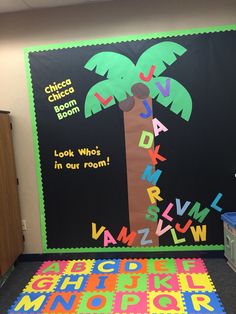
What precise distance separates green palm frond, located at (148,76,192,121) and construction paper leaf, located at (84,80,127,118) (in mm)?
301

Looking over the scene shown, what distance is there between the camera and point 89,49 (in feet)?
9.67

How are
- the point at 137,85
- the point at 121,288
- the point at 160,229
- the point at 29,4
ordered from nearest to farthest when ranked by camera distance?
1. the point at 121,288
2. the point at 29,4
3. the point at 137,85
4. the point at 160,229

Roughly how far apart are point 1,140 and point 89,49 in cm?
121

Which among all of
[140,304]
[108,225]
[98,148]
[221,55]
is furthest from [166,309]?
[221,55]

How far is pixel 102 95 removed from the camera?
2980 millimetres

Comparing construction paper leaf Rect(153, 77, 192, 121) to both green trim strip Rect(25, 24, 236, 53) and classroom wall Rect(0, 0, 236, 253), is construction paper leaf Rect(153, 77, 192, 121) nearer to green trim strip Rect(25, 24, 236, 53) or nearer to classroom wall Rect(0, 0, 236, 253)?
green trim strip Rect(25, 24, 236, 53)

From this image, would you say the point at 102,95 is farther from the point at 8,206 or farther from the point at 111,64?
the point at 8,206

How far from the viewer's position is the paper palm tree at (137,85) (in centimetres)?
288

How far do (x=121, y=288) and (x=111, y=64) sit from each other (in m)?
2.03

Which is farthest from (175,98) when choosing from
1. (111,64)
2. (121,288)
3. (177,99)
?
(121,288)

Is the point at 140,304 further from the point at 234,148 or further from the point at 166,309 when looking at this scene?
the point at 234,148

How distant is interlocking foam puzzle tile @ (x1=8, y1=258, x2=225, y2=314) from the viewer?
2.37 m

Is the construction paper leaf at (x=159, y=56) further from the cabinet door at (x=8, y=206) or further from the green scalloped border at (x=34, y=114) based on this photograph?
the cabinet door at (x=8, y=206)

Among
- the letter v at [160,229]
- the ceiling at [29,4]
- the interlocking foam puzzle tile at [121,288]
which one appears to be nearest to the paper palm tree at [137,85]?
the ceiling at [29,4]
